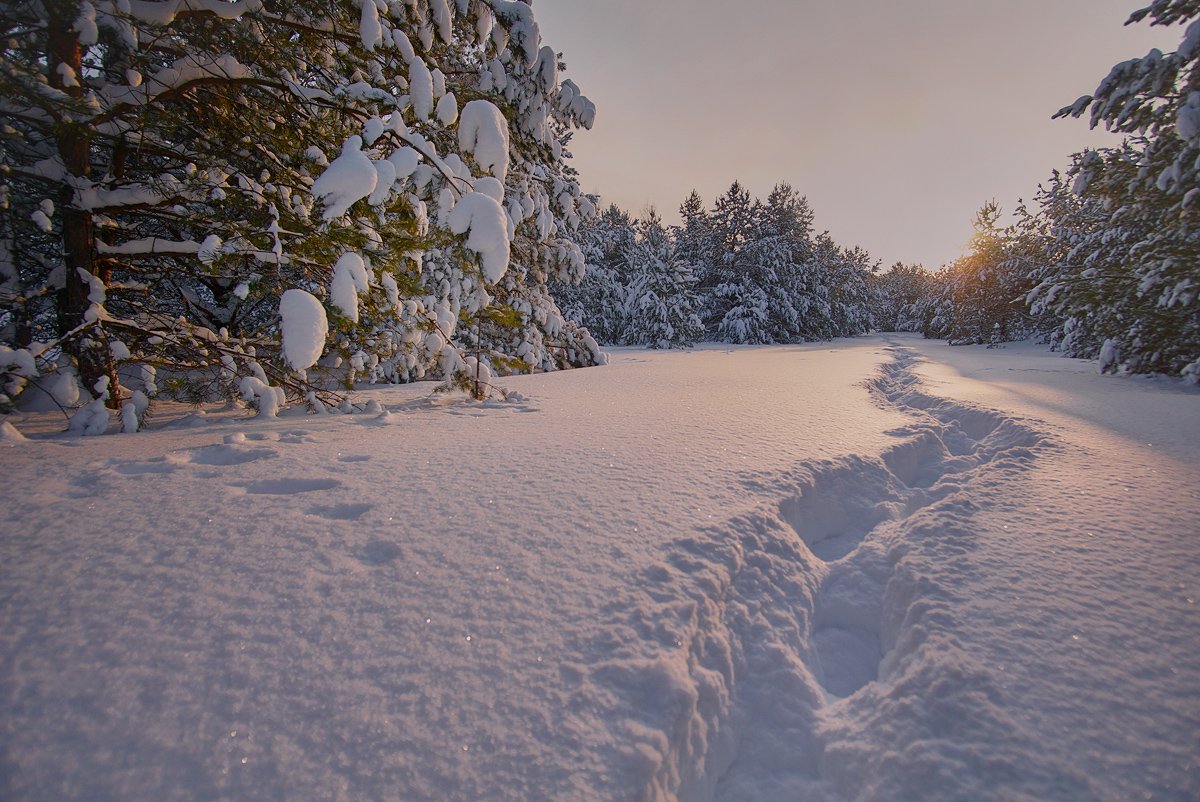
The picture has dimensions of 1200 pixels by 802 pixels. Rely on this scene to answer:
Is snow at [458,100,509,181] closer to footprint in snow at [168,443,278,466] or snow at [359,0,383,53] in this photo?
snow at [359,0,383,53]

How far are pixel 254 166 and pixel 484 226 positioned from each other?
7.27ft

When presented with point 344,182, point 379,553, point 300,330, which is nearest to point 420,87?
point 344,182

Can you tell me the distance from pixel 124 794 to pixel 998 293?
31592 mm

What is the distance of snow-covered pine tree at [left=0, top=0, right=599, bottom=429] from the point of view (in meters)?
2.60

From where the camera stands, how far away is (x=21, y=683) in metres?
0.99

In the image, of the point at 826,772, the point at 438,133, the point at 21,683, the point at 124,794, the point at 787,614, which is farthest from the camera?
the point at 438,133

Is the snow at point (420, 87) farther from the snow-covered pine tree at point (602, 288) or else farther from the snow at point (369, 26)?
the snow-covered pine tree at point (602, 288)

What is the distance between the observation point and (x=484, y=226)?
2.71 m

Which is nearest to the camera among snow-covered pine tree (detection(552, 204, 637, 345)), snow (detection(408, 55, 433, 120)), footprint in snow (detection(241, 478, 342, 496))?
footprint in snow (detection(241, 478, 342, 496))

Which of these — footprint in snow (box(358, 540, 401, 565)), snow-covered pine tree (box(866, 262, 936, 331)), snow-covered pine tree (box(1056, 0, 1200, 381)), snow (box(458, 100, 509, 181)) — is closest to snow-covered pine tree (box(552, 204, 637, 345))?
snow-covered pine tree (box(1056, 0, 1200, 381))

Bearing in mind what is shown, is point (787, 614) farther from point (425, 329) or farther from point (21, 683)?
point (425, 329)

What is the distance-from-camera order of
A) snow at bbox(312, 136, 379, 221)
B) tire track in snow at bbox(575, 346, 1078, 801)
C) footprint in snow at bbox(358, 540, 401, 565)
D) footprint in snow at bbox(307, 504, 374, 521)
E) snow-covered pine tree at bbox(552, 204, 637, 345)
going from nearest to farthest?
tire track in snow at bbox(575, 346, 1078, 801) → footprint in snow at bbox(358, 540, 401, 565) → footprint in snow at bbox(307, 504, 374, 521) → snow at bbox(312, 136, 379, 221) → snow-covered pine tree at bbox(552, 204, 637, 345)

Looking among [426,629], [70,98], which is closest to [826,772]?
[426,629]

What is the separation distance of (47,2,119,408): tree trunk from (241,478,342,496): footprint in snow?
68.9 inches
